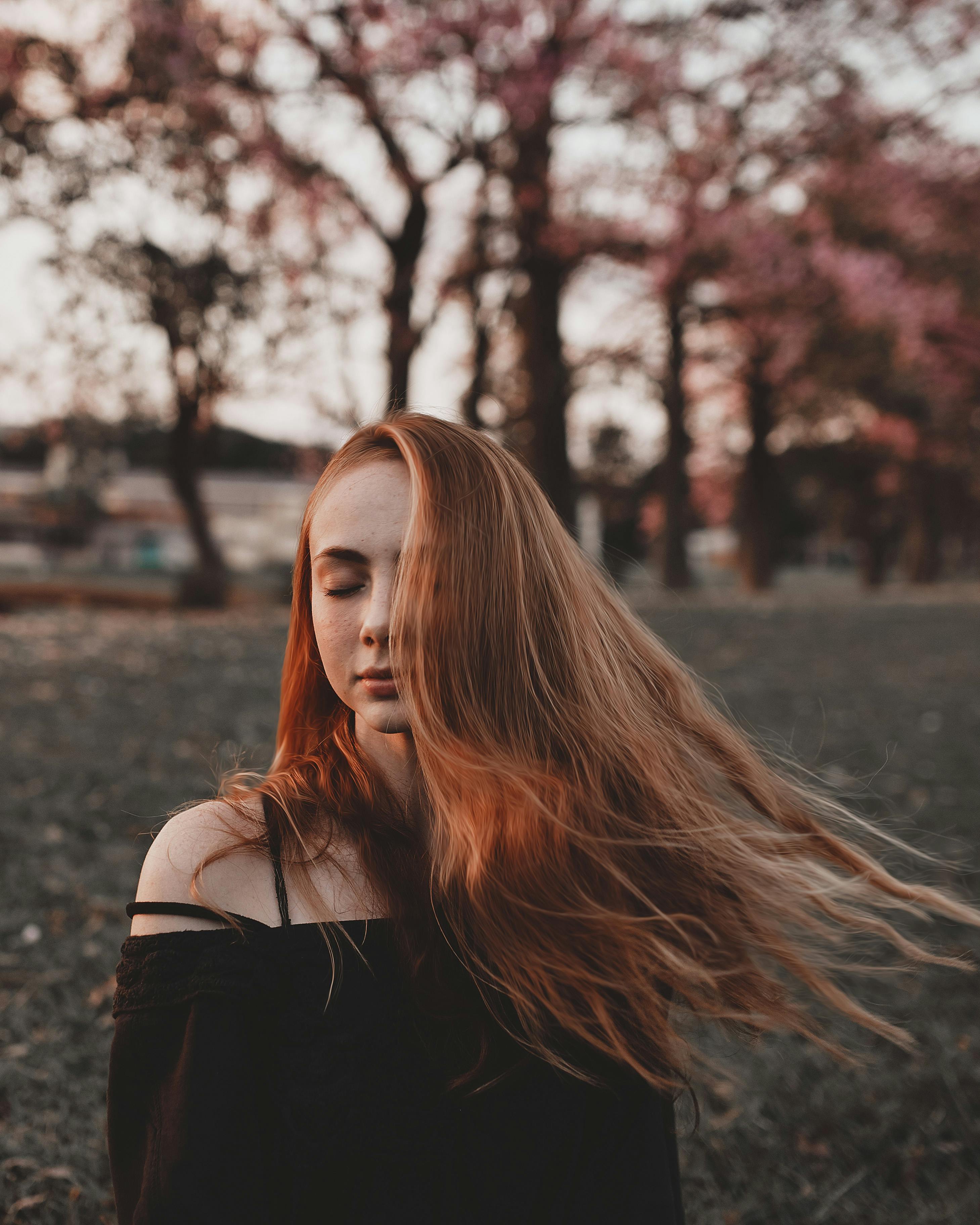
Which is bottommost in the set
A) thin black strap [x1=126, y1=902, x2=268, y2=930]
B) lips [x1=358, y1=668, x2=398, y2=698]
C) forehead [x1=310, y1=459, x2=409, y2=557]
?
thin black strap [x1=126, y1=902, x2=268, y2=930]

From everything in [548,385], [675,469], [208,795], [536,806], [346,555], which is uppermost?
[548,385]

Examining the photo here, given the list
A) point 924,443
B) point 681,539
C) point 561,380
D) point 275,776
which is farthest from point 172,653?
point 924,443

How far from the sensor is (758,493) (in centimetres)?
2631

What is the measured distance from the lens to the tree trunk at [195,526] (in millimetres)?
17156

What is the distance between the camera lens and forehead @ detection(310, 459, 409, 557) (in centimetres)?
142

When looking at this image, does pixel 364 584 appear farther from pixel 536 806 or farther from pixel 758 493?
pixel 758 493

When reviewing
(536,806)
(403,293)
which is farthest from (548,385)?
(536,806)

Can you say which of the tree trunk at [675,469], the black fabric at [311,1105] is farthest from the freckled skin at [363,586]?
the tree trunk at [675,469]

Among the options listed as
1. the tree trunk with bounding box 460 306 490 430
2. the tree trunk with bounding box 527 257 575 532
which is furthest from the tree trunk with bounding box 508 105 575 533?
the tree trunk with bounding box 460 306 490 430

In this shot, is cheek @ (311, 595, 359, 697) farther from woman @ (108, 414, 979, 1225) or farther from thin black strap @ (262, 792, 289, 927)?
thin black strap @ (262, 792, 289, 927)

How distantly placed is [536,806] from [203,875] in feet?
1.46

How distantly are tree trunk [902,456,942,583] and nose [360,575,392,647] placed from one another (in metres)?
33.5

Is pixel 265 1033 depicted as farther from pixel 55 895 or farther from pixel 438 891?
pixel 55 895

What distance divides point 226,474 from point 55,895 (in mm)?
55767
